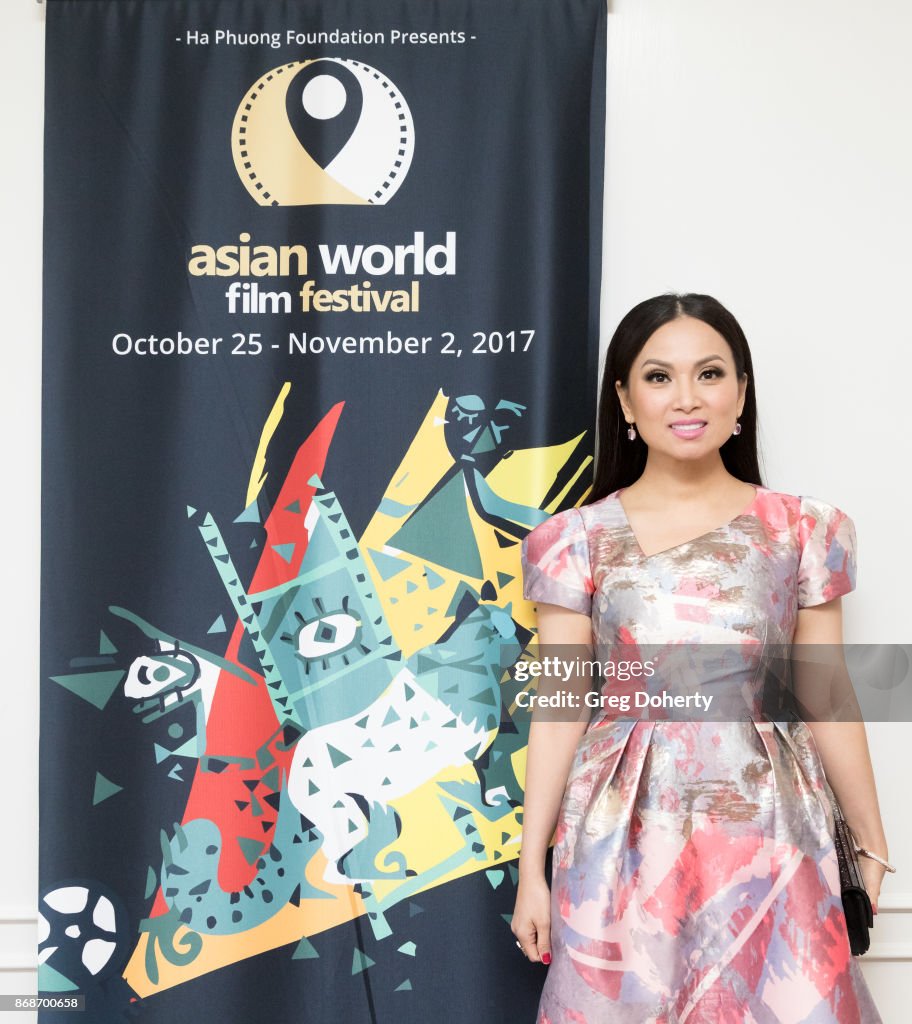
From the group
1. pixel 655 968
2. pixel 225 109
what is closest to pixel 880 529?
pixel 655 968

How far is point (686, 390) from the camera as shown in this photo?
56.2 inches

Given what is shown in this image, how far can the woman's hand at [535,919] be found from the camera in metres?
1.43

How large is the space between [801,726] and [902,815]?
1.51ft

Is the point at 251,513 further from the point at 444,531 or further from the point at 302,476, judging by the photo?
the point at 444,531

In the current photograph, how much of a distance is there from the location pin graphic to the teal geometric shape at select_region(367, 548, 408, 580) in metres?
0.71

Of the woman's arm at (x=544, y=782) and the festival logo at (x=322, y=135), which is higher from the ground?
the festival logo at (x=322, y=135)

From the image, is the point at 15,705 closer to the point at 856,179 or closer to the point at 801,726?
the point at 801,726

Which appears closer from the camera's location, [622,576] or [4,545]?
[622,576]

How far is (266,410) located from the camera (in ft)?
5.61

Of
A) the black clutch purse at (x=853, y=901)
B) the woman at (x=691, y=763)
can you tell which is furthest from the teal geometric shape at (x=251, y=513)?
the black clutch purse at (x=853, y=901)

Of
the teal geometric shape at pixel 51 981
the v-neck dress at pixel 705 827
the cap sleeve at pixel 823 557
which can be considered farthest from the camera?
the teal geometric shape at pixel 51 981

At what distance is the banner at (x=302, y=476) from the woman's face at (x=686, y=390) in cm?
23

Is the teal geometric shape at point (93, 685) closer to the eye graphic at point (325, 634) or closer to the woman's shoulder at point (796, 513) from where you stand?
the eye graphic at point (325, 634)

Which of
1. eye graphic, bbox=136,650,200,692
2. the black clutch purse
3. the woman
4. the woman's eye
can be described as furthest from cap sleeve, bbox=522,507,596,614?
eye graphic, bbox=136,650,200,692
